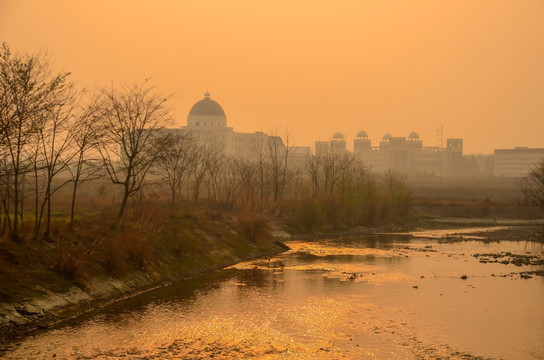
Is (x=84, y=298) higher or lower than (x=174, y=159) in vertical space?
lower

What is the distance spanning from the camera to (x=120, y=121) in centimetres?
3725

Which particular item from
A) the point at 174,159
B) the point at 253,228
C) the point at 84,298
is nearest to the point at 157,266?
the point at 84,298

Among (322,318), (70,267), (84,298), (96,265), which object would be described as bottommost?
(322,318)

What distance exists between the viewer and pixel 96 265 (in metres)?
27.8

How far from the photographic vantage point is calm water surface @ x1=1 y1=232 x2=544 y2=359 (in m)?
19.0

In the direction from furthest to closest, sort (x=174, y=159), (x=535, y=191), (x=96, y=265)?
(x=535, y=191) → (x=174, y=159) → (x=96, y=265)

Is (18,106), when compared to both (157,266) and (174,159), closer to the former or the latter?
Answer: (157,266)

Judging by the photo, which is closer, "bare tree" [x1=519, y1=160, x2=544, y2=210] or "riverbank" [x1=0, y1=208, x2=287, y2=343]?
"riverbank" [x1=0, y1=208, x2=287, y2=343]

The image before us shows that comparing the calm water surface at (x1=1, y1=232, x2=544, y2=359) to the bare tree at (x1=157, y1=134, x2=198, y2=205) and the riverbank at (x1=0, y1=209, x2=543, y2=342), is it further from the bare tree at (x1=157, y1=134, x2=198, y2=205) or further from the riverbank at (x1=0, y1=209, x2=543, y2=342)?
the bare tree at (x1=157, y1=134, x2=198, y2=205)

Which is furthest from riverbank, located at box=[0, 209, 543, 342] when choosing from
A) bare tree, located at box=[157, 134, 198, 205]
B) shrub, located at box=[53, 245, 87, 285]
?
bare tree, located at box=[157, 134, 198, 205]

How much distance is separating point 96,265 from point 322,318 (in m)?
11.0

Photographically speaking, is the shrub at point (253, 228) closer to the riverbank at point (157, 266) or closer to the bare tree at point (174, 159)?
the riverbank at point (157, 266)

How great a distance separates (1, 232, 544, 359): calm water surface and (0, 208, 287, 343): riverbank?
108 centimetres

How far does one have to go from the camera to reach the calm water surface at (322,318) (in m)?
19.0
